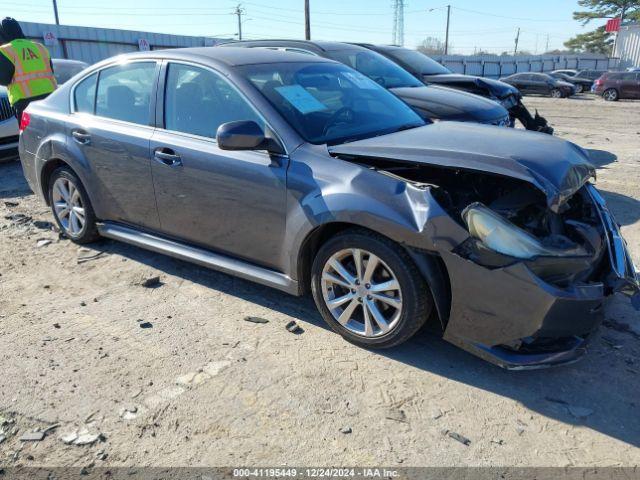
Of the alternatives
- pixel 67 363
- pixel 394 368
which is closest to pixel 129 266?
pixel 67 363

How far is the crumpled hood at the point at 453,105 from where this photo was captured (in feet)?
21.1

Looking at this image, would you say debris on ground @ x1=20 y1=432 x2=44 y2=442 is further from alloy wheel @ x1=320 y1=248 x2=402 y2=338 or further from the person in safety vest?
the person in safety vest

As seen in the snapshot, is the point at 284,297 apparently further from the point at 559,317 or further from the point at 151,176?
the point at 559,317

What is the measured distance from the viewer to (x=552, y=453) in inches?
98.0

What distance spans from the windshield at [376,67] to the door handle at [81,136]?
4036mm

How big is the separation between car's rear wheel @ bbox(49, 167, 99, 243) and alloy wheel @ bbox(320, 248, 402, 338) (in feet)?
8.45

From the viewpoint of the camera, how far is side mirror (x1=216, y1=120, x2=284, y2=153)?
130 inches

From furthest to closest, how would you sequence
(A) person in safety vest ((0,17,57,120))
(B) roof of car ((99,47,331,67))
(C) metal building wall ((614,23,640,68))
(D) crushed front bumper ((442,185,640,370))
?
(C) metal building wall ((614,23,640,68)) < (A) person in safety vest ((0,17,57,120)) < (B) roof of car ((99,47,331,67)) < (D) crushed front bumper ((442,185,640,370))

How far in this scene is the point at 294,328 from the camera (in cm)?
360

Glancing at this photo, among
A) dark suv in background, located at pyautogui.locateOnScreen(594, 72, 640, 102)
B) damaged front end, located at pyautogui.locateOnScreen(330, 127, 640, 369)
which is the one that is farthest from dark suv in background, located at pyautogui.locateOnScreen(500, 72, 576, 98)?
damaged front end, located at pyautogui.locateOnScreen(330, 127, 640, 369)

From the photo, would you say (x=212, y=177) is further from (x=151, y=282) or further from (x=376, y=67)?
(x=376, y=67)

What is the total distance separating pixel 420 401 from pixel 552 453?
668 mm

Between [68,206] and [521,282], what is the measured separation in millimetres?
4087

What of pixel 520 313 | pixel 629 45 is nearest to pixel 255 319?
pixel 520 313
